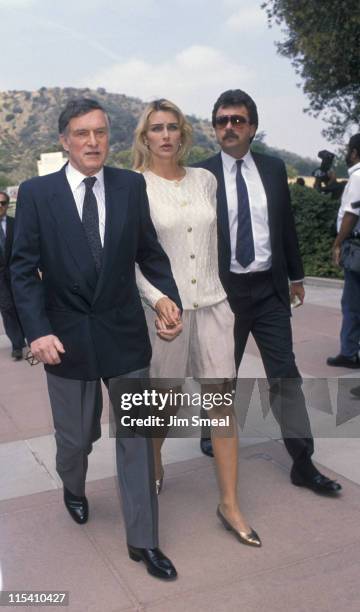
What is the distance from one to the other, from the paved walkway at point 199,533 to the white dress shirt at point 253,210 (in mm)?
1146

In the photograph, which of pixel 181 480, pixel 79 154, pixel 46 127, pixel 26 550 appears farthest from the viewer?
pixel 46 127

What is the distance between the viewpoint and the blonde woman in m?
3.26

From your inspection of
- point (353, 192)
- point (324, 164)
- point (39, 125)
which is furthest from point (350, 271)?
point (39, 125)

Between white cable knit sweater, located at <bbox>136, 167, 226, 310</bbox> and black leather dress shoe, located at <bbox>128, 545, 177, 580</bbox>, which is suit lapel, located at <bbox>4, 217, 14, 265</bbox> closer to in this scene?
white cable knit sweater, located at <bbox>136, 167, 226, 310</bbox>

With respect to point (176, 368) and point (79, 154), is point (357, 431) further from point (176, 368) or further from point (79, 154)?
point (79, 154)

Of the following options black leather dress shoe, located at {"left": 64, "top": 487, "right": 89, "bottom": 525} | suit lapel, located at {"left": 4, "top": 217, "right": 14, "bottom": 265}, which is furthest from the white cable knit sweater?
suit lapel, located at {"left": 4, "top": 217, "right": 14, "bottom": 265}

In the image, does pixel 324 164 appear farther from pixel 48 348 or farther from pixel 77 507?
pixel 48 348

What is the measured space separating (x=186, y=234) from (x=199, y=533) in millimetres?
1356

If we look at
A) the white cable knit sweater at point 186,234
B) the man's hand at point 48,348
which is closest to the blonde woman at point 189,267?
the white cable knit sweater at point 186,234

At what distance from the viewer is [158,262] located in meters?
3.16

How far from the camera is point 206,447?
4277mm

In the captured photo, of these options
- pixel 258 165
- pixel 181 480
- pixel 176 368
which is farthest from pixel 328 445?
pixel 258 165

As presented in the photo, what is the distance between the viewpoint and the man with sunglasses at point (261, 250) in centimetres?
368

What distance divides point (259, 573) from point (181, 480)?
3.50ft
